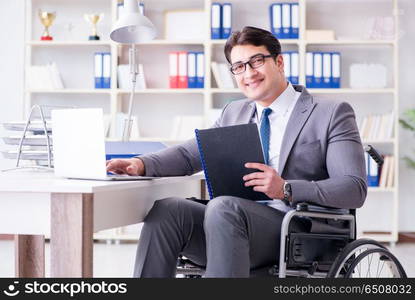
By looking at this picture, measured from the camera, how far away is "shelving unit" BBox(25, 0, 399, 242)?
5430 mm

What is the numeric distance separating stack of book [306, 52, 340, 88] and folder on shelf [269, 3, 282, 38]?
0.94ft

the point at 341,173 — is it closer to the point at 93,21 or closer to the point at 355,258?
the point at 355,258

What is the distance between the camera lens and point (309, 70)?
17.4ft

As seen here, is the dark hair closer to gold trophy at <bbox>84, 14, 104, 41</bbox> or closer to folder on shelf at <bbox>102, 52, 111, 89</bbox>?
folder on shelf at <bbox>102, 52, 111, 89</bbox>

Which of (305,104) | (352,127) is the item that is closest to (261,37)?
(305,104)

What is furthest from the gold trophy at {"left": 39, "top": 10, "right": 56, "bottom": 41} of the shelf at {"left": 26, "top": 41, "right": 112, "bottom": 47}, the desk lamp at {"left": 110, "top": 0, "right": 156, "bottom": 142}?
the desk lamp at {"left": 110, "top": 0, "right": 156, "bottom": 142}

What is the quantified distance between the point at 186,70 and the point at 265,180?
3498 mm

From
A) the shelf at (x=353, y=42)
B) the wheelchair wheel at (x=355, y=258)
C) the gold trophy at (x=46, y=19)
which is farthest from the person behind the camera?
the gold trophy at (x=46, y=19)

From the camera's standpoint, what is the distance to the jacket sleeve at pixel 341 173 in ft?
6.68

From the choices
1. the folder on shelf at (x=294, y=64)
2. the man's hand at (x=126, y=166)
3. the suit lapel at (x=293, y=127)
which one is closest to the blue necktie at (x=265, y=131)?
the suit lapel at (x=293, y=127)

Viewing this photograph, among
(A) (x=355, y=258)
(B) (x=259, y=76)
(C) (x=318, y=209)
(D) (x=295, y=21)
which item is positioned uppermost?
(D) (x=295, y=21)

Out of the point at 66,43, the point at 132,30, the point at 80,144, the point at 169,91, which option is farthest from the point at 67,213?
the point at 66,43

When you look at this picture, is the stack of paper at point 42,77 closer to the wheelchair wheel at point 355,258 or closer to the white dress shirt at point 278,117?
the white dress shirt at point 278,117

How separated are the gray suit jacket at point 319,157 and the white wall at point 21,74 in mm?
3389
